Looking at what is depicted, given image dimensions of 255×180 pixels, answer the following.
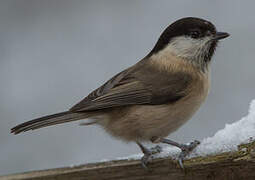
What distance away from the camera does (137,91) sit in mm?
3375

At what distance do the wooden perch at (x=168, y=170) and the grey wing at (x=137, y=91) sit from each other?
30.3 inches

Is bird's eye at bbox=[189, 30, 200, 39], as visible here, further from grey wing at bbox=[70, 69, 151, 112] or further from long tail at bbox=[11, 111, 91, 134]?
long tail at bbox=[11, 111, 91, 134]

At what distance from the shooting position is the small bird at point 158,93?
3182 millimetres

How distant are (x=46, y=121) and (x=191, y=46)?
4.27 feet

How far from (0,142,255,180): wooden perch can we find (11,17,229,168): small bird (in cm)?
41

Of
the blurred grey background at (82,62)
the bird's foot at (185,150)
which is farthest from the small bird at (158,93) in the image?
the blurred grey background at (82,62)

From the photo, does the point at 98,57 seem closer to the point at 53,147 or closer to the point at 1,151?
the point at 53,147

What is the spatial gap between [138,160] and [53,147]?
6.77 feet

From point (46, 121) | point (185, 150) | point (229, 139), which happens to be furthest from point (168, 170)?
point (46, 121)

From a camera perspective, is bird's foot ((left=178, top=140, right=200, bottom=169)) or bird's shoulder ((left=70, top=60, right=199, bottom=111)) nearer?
bird's foot ((left=178, top=140, right=200, bottom=169))

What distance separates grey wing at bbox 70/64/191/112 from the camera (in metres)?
3.20

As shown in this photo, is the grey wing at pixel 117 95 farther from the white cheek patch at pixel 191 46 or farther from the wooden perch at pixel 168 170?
the wooden perch at pixel 168 170

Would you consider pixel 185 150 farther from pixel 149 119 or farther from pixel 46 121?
pixel 46 121

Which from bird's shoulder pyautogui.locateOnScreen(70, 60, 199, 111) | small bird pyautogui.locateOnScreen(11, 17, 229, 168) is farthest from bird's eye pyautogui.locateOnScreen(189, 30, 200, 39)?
bird's shoulder pyautogui.locateOnScreen(70, 60, 199, 111)
